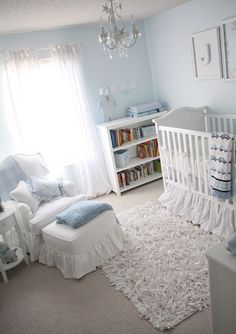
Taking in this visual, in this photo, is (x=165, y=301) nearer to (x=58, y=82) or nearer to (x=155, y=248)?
(x=155, y=248)

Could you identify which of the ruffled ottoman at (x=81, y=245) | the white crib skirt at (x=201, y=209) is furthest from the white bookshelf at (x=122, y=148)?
the ruffled ottoman at (x=81, y=245)

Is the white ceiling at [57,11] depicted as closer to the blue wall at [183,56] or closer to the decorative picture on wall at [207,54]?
the blue wall at [183,56]

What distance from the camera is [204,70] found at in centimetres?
341

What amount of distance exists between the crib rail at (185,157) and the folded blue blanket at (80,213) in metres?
0.91

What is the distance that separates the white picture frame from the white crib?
17.9 inches

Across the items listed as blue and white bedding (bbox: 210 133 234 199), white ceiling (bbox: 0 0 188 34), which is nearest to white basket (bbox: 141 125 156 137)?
white ceiling (bbox: 0 0 188 34)

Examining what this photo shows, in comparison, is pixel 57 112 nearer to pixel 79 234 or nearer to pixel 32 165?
pixel 32 165

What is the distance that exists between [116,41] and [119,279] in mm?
1825

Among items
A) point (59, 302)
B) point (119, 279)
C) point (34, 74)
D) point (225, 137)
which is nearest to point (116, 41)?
point (225, 137)

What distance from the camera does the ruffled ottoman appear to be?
244 cm

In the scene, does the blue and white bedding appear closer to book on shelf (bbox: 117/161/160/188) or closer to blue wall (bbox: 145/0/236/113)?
blue wall (bbox: 145/0/236/113)

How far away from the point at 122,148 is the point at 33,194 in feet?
4.57

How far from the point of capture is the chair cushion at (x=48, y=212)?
2.72 m

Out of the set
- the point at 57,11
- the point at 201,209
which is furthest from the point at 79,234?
the point at 57,11
